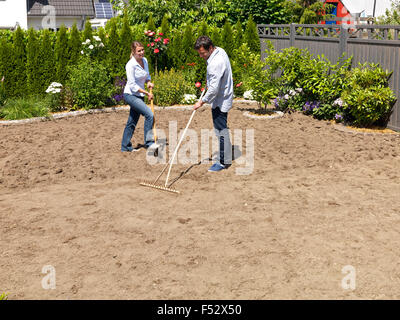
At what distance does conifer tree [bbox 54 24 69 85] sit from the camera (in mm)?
12883

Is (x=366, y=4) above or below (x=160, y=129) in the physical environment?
above

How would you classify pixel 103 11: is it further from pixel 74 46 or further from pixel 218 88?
pixel 218 88

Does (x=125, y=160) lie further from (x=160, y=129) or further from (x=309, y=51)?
(x=309, y=51)

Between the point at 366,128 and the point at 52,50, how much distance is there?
7891 millimetres

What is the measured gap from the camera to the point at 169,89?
41.5 feet

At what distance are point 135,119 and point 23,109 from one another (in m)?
4.30

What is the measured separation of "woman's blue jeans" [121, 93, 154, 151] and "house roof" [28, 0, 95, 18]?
23397 mm

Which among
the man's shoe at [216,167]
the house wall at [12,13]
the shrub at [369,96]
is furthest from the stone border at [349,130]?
the house wall at [12,13]

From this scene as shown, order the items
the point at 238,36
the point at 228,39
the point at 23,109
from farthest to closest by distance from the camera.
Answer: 1. the point at 238,36
2. the point at 228,39
3. the point at 23,109

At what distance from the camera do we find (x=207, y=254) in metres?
4.70

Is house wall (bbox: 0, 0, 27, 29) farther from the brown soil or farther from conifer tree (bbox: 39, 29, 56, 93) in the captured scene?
the brown soil

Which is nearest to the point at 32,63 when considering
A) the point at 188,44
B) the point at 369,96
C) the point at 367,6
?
the point at 188,44

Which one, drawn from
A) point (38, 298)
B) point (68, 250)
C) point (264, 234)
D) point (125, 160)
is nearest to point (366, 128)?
point (125, 160)

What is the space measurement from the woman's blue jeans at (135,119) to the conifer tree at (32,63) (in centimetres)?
538
